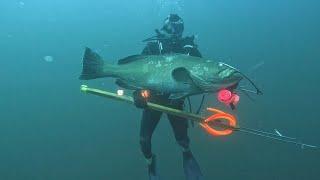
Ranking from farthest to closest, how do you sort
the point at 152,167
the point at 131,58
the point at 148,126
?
the point at 152,167 < the point at 148,126 < the point at 131,58

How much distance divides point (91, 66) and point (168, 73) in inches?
30.5

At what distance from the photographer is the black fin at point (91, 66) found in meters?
4.46

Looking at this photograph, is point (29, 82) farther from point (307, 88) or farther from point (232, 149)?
point (307, 88)

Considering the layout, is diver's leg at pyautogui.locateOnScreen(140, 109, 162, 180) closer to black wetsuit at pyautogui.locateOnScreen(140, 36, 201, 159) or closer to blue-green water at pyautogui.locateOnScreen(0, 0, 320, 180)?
black wetsuit at pyautogui.locateOnScreen(140, 36, 201, 159)

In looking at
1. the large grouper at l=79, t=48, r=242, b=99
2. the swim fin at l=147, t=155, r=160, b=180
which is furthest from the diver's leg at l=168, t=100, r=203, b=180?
the large grouper at l=79, t=48, r=242, b=99

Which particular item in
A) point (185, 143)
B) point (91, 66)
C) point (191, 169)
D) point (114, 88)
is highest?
point (114, 88)

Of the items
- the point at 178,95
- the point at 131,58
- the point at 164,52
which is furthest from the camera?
the point at 164,52

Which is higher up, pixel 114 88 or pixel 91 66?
pixel 114 88

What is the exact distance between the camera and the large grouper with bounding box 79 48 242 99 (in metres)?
4.14

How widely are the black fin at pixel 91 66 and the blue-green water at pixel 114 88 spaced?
4441mm

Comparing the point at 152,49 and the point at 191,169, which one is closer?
the point at 152,49

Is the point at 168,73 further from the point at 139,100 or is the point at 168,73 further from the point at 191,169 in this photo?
the point at 191,169

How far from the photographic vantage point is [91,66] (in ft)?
14.7

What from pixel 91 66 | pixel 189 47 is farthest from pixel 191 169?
pixel 91 66
